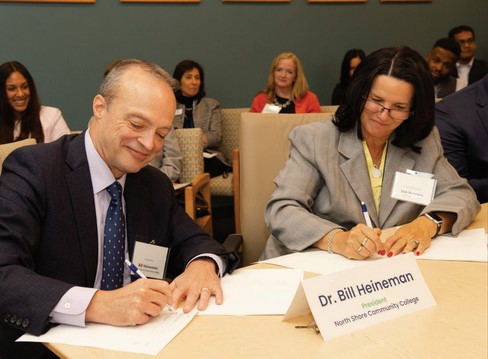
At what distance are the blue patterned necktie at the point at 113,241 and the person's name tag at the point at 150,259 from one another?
4cm

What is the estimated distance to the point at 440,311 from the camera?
1398mm

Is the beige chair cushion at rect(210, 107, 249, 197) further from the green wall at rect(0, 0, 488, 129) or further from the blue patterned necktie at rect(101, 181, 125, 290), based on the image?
the blue patterned necktie at rect(101, 181, 125, 290)

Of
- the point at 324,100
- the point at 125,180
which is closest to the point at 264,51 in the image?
the point at 324,100

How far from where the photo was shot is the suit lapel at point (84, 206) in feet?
5.16

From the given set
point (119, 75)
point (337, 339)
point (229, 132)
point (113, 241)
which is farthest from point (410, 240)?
point (229, 132)

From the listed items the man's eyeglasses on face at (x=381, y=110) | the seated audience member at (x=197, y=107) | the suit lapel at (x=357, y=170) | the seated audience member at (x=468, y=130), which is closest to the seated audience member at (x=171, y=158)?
the seated audience member at (x=197, y=107)

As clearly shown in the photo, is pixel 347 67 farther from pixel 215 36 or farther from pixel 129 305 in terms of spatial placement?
pixel 129 305

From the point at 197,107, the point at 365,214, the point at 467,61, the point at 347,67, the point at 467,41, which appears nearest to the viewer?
the point at 365,214

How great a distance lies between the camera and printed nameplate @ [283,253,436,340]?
1.27 meters

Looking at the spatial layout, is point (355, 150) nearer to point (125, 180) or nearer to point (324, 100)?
point (125, 180)

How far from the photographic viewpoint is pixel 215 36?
556 centimetres

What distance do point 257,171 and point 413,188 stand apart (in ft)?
2.16

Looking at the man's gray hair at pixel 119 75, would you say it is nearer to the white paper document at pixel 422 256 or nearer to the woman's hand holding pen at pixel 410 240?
the white paper document at pixel 422 256

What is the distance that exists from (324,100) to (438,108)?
131 inches
